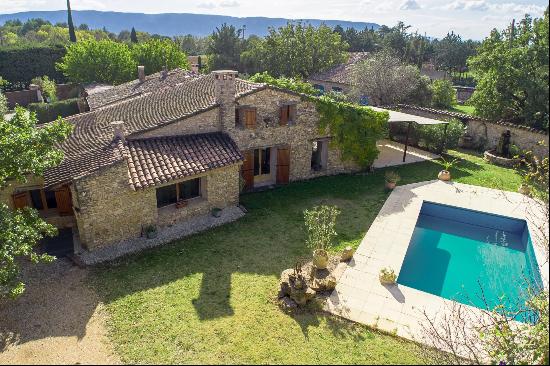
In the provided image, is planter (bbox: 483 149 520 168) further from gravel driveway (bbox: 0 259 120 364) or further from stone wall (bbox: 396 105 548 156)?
gravel driveway (bbox: 0 259 120 364)

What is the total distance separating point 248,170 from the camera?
Result: 23703 millimetres

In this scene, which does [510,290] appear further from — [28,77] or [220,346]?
[28,77]

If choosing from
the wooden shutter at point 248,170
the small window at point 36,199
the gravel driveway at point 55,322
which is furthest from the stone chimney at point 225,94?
the gravel driveway at point 55,322

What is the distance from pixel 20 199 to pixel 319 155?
1763cm

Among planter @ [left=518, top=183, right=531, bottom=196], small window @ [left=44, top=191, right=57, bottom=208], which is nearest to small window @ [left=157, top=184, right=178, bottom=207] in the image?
small window @ [left=44, top=191, right=57, bottom=208]

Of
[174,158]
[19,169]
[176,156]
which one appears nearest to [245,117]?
[176,156]

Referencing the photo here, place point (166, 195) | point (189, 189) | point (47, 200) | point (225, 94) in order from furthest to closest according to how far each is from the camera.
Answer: point (225, 94) < point (189, 189) < point (166, 195) < point (47, 200)

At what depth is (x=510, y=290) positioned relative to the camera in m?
16.1

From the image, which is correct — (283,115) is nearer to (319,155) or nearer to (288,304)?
(319,155)

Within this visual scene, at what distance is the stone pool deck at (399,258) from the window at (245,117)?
29.1ft

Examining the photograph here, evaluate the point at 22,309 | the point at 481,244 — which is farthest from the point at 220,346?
the point at 481,244

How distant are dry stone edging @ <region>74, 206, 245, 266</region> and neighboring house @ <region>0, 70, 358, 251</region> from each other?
0.34 meters

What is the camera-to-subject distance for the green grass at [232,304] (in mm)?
11797

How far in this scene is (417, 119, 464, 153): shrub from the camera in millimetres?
31719
